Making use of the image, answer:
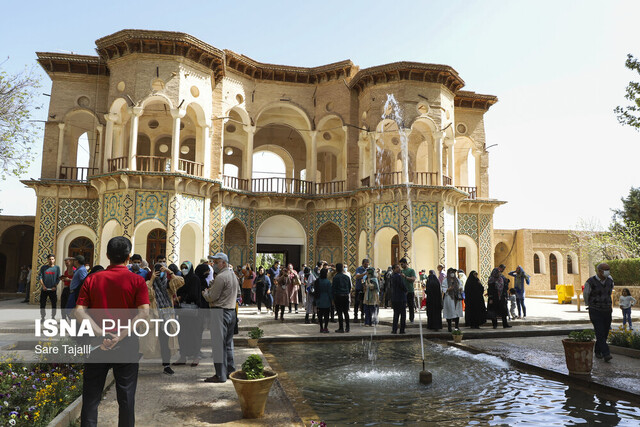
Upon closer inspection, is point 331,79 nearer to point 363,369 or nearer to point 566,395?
point 363,369

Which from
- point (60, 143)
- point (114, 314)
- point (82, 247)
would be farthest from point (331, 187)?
point (114, 314)

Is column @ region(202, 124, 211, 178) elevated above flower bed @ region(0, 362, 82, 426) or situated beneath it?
elevated above

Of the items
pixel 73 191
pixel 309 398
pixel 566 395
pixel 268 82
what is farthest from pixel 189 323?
pixel 268 82

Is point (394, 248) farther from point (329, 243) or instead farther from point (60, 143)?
Answer: point (60, 143)

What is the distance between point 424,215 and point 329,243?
5076 mm

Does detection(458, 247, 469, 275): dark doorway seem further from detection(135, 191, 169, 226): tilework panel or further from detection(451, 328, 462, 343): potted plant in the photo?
detection(451, 328, 462, 343): potted plant

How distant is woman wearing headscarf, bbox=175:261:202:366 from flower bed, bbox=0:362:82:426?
4.83 feet

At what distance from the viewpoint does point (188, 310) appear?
22.7 ft

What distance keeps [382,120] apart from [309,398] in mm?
16642

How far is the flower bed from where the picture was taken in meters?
4.12

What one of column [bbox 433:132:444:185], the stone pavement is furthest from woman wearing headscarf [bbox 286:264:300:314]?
column [bbox 433:132:444:185]

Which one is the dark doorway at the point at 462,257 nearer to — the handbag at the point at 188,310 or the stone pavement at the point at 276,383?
the stone pavement at the point at 276,383

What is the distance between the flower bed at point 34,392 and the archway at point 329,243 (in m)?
16.9

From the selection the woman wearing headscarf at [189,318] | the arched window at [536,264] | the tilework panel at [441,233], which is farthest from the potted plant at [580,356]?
the arched window at [536,264]
